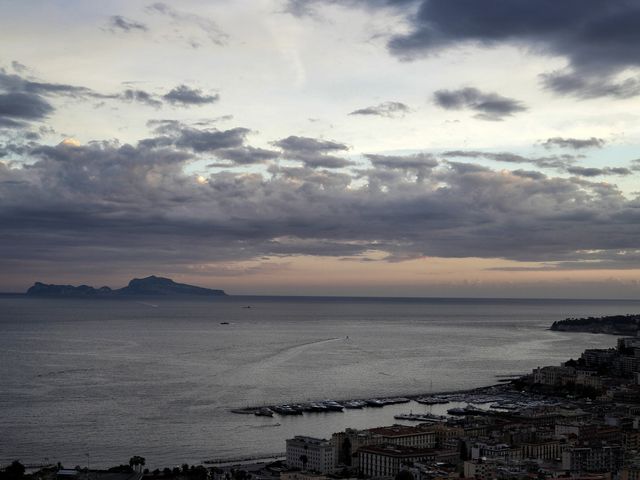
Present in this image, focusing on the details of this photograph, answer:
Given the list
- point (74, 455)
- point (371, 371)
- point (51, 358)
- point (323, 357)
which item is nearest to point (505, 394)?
point (371, 371)

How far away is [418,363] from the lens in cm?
6162

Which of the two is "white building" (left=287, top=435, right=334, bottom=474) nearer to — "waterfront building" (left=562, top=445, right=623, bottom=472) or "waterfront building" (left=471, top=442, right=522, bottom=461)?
"waterfront building" (left=471, top=442, right=522, bottom=461)

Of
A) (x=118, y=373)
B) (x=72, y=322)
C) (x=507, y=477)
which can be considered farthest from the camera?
(x=72, y=322)

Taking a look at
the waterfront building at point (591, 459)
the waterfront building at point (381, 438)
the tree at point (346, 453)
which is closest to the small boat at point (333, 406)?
the waterfront building at point (381, 438)

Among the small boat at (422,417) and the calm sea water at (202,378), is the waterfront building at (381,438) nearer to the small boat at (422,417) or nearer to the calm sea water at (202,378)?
the calm sea water at (202,378)

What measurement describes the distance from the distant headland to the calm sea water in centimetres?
761

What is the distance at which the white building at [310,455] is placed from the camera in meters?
27.3

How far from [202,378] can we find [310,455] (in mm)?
23196

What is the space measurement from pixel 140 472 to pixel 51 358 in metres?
36.3

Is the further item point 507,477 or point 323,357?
point 323,357

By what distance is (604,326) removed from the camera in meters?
107

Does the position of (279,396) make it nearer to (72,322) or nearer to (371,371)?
(371,371)

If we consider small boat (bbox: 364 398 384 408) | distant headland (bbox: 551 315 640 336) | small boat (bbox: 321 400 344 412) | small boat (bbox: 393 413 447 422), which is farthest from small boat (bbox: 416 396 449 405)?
distant headland (bbox: 551 315 640 336)

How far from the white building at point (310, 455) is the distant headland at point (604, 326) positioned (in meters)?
84.7
